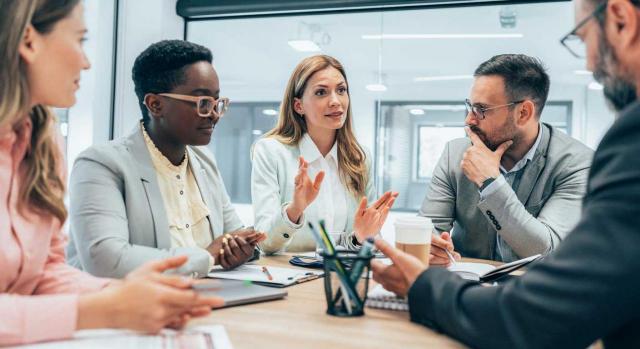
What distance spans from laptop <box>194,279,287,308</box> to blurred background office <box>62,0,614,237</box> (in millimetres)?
2124

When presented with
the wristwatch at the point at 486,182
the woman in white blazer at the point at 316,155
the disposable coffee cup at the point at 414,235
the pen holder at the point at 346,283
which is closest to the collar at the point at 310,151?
the woman in white blazer at the point at 316,155

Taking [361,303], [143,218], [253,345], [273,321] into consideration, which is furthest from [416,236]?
[143,218]

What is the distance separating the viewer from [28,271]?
109 centimetres

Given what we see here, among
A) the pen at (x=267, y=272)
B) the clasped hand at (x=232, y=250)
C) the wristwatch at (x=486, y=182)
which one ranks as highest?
the wristwatch at (x=486, y=182)

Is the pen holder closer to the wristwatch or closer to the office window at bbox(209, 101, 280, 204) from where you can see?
the wristwatch

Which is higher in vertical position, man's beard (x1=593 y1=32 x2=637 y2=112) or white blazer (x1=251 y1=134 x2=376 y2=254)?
man's beard (x1=593 y1=32 x2=637 y2=112)

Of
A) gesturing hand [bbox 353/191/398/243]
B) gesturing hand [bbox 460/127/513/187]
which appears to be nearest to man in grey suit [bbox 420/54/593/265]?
Result: gesturing hand [bbox 460/127/513/187]

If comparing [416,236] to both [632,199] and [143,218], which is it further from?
[143,218]

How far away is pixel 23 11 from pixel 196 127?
857 millimetres

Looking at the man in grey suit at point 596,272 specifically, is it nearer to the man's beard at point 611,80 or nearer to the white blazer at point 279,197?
the man's beard at point 611,80

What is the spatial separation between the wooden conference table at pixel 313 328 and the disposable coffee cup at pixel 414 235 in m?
0.24

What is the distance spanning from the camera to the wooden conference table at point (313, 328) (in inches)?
36.6

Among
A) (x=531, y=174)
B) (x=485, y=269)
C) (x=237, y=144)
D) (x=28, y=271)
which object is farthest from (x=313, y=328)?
(x=237, y=144)

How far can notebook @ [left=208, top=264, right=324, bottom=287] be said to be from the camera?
1.37m
